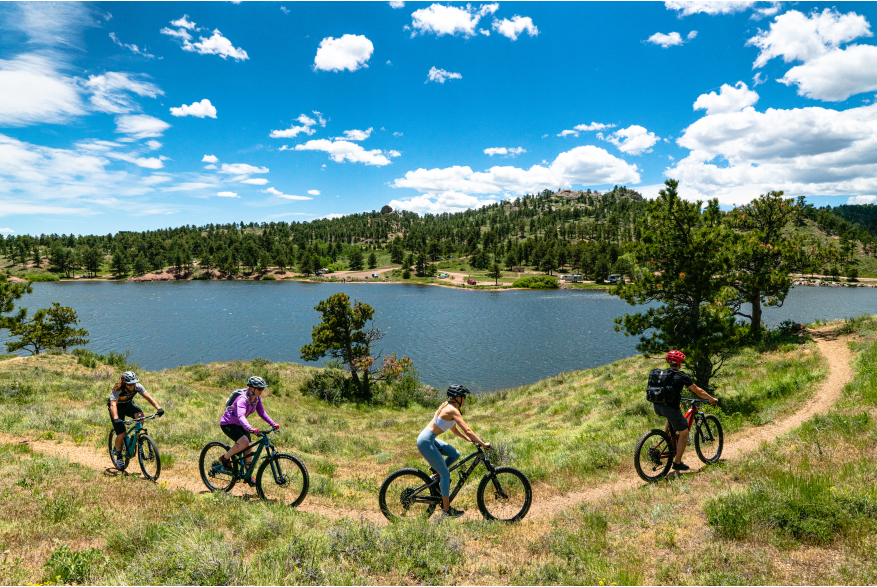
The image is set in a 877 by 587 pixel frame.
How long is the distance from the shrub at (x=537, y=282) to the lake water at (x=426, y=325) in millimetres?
13494

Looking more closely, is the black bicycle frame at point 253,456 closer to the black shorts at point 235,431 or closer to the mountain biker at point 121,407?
the black shorts at point 235,431

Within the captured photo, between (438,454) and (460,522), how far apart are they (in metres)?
1.29

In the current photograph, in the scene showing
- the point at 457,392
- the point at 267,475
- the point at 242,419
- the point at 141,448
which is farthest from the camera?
the point at 141,448

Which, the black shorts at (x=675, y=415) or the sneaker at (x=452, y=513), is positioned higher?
the black shorts at (x=675, y=415)

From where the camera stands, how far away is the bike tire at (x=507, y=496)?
24.5 ft

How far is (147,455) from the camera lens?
9789 millimetres

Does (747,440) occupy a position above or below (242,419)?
below

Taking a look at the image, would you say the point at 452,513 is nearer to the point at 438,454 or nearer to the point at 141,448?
the point at 438,454

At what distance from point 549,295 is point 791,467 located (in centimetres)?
11111

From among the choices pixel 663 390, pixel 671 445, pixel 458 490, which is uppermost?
pixel 663 390

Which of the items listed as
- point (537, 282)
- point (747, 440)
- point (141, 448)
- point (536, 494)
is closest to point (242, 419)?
point (141, 448)

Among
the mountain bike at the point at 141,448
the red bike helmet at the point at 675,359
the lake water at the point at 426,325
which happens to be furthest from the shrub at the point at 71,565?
the lake water at the point at 426,325

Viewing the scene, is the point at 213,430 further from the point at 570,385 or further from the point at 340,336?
the point at 570,385

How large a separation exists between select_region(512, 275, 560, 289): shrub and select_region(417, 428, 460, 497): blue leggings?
130338 mm
